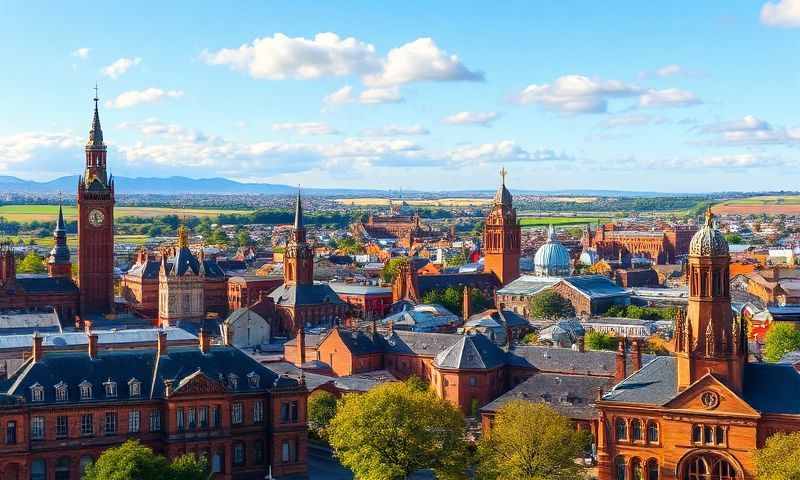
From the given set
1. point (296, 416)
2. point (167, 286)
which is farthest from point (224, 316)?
point (296, 416)

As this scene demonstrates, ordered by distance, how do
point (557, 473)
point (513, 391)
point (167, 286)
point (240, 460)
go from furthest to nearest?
point (167, 286) → point (513, 391) → point (240, 460) → point (557, 473)

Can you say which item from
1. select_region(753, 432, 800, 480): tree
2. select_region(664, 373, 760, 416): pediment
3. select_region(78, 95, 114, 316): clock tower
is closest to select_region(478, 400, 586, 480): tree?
select_region(664, 373, 760, 416): pediment

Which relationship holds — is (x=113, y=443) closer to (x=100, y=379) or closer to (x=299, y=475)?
(x=100, y=379)

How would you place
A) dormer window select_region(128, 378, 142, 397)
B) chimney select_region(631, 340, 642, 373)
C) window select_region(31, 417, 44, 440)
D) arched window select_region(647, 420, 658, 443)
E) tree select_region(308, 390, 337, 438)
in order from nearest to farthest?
window select_region(31, 417, 44, 440), dormer window select_region(128, 378, 142, 397), arched window select_region(647, 420, 658, 443), chimney select_region(631, 340, 642, 373), tree select_region(308, 390, 337, 438)

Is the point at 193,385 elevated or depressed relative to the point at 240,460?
elevated

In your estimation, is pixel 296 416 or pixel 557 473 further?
pixel 296 416

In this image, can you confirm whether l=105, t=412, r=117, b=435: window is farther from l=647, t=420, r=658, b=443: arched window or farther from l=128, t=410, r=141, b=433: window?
l=647, t=420, r=658, b=443: arched window

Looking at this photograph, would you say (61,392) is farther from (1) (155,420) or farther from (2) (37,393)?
(1) (155,420)

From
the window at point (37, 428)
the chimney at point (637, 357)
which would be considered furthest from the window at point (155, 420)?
the chimney at point (637, 357)
